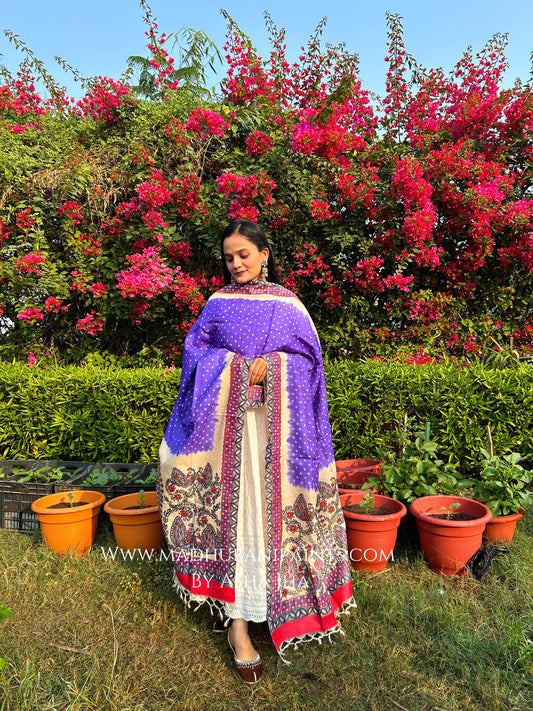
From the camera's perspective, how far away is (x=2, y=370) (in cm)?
420

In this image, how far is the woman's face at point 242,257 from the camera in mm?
2301

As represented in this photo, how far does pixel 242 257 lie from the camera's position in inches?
91.4

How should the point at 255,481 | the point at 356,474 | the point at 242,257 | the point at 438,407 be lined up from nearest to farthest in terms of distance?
the point at 255,481 < the point at 242,257 < the point at 356,474 < the point at 438,407

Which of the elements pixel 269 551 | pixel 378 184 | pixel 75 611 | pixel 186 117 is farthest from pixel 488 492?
pixel 186 117

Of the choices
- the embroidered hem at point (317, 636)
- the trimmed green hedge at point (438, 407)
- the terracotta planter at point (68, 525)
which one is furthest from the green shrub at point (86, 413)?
the embroidered hem at point (317, 636)

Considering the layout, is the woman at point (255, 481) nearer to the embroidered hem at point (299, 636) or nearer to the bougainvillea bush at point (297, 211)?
the embroidered hem at point (299, 636)

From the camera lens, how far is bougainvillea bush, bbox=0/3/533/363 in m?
4.50

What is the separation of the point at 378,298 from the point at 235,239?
9.40ft

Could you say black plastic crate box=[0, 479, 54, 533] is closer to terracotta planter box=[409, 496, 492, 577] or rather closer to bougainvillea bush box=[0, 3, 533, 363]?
bougainvillea bush box=[0, 3, 533, 363]

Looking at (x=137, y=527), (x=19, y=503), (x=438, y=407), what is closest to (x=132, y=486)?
(x=137, y=527)

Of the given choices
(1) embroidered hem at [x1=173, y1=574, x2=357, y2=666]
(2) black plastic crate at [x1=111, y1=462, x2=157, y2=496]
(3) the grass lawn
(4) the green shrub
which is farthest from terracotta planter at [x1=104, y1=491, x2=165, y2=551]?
(4) the green shrub

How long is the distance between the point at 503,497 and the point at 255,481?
5.57 feet

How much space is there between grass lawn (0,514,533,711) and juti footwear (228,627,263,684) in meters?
0.03

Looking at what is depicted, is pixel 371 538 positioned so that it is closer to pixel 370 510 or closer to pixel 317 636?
pixel 370 510
